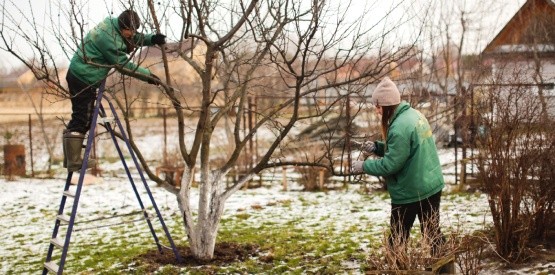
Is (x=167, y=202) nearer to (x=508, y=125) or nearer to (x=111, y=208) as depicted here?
(x=111, y=208)

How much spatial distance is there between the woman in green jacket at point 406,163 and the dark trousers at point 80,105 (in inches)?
107

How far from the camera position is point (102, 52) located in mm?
5586

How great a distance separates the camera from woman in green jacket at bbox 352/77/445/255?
452 centimetres

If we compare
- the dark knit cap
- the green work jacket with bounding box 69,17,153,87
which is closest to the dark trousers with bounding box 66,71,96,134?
the green work jacket with bounding box 69,17,153,87

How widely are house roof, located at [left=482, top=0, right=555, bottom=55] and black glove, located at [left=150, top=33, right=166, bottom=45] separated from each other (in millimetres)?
13752

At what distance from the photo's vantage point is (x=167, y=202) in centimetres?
1120

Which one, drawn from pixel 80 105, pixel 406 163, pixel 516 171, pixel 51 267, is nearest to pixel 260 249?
pixel 51 267

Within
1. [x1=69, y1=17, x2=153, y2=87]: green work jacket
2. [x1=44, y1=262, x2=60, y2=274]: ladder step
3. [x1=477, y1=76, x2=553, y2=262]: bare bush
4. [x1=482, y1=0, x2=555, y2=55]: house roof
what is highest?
[x1=482, y1=0, x2=555, y2=55]: house roof

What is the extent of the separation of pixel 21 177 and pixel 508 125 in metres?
12.4

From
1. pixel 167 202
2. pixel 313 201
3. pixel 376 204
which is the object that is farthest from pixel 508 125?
pixel 167 202

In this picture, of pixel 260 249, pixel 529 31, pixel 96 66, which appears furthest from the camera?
pixel 529 31

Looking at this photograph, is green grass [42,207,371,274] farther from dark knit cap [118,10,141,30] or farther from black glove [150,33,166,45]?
dark knit cap [118,10,141,30]

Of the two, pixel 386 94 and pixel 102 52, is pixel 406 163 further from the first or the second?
pixel 102 52

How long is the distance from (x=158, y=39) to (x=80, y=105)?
1.17 m
